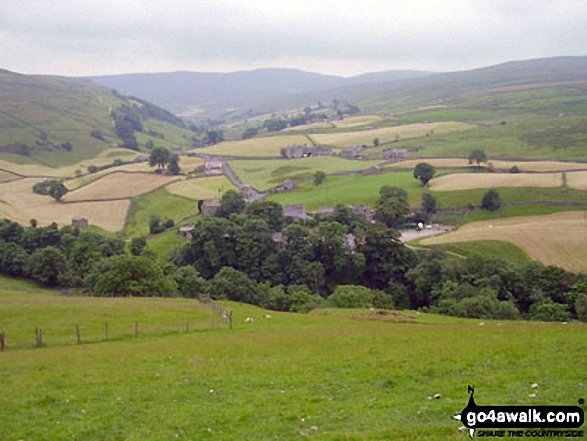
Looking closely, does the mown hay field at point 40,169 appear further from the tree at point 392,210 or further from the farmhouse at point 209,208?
the tree at point 392,210

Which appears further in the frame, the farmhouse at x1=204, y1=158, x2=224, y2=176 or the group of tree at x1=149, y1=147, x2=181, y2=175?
the farmhouse at x1=204, y1=158, x2=224, y2=176

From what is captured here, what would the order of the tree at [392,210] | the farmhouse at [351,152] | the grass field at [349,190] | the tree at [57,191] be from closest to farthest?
the tree at [392,210] < the grass field at [349,190] < the tree at [57,191] < the farmhouse at [351,152]

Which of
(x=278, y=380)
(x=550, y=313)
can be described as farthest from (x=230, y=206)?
(x=278, y=380)

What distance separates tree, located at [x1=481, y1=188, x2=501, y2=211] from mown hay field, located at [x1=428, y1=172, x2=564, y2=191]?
26.7 feet

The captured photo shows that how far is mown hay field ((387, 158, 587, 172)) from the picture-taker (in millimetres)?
Answer: 128875

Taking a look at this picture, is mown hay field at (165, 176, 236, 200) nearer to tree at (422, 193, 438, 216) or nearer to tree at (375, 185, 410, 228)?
tree at (375, 185, 410, 228)

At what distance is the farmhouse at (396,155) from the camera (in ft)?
544

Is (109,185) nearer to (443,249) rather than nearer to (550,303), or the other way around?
(443,249)

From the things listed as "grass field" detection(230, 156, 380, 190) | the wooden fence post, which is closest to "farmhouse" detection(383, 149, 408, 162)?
"grass field" detection(230, 156, 380, 190)

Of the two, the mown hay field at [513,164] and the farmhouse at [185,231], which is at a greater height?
the mown hay field at [513,164]

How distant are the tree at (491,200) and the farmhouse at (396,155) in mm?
57041

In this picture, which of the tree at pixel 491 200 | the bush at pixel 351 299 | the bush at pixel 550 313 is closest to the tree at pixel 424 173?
the tree at pixel 491 200

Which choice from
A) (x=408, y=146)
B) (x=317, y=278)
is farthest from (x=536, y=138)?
(x=317, y=278)

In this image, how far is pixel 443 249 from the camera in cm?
8262
